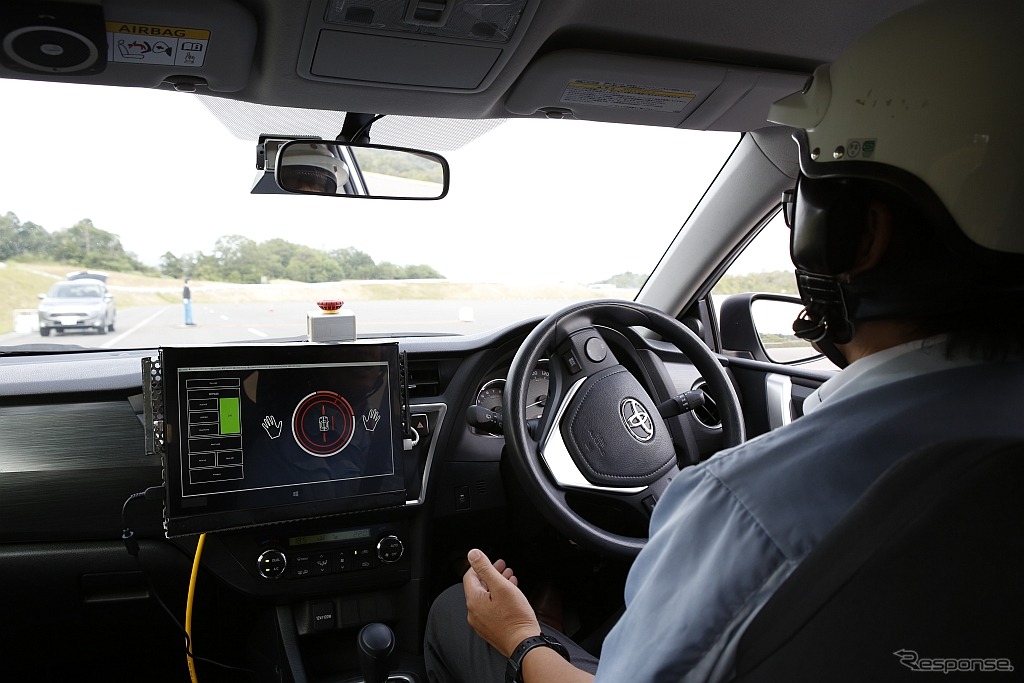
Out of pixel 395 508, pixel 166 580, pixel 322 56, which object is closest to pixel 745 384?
pixel 395 508

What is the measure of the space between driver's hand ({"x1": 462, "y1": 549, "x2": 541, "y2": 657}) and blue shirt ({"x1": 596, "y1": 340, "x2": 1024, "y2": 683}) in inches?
38.1

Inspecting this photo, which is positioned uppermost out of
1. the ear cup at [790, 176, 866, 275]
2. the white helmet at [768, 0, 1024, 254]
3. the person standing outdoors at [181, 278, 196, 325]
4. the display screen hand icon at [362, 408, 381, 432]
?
the white helmet at [768, 0, 1024, 254]

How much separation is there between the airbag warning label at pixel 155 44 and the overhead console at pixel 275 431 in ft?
2.70

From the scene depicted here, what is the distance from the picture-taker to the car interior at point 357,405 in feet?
6.95

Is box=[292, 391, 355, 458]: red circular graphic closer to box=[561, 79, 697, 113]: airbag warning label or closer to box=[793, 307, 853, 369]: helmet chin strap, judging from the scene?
box=[561, 79, 697, 113]: airbag warning label

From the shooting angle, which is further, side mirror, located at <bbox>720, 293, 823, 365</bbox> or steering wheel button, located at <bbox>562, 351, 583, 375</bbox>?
side mirror, located at <bbox>720, 293, 823, 365</bbox>

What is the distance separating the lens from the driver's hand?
186 cm

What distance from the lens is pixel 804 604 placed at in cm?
79

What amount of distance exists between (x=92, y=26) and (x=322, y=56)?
1.92ft

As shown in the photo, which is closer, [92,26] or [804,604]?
[804,604]

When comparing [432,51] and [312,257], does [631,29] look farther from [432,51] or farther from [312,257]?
[312,257]

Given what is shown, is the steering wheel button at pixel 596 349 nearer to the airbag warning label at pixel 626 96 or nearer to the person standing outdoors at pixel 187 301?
the airbag warning label at pixel 626 96

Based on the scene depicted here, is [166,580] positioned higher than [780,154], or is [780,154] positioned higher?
[780,154]

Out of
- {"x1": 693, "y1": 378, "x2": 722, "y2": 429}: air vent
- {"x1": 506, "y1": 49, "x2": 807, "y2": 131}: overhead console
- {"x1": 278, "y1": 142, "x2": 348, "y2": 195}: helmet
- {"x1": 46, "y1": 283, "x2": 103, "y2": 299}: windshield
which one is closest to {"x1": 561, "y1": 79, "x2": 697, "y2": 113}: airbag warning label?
{"x1": 506, "y1": 49, "x2": 807, "y2": 131}: overhead console
